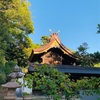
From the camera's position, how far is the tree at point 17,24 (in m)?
A: 13.0

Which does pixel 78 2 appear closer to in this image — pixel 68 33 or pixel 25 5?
pixel 68 33

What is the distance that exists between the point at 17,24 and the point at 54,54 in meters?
3.51

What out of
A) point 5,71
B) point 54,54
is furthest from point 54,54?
point 5,71

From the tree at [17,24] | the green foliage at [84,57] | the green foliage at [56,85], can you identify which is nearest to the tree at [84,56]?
the green foliage at [84,57]

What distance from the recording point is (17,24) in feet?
46.3

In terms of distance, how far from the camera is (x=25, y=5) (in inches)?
582

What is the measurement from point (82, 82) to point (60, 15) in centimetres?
1224

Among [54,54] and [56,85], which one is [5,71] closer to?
[54,54]

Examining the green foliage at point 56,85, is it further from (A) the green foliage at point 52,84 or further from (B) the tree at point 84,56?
(B) the tree at point 84,56

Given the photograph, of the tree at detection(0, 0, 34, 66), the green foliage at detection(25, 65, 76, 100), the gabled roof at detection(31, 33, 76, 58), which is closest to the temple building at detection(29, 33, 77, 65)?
the gabled roof at detection(31, 33, 76, 58)

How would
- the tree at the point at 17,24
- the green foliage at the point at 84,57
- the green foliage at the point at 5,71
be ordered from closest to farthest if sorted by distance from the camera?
the green foliage at the point at 5,71
the green foliage at the point at 84,57
the tree at the point at 17,24

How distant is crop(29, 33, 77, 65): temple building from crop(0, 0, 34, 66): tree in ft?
5.75

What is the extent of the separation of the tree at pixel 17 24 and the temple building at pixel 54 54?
69.1 inches

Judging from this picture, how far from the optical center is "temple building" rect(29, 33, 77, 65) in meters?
12.0
